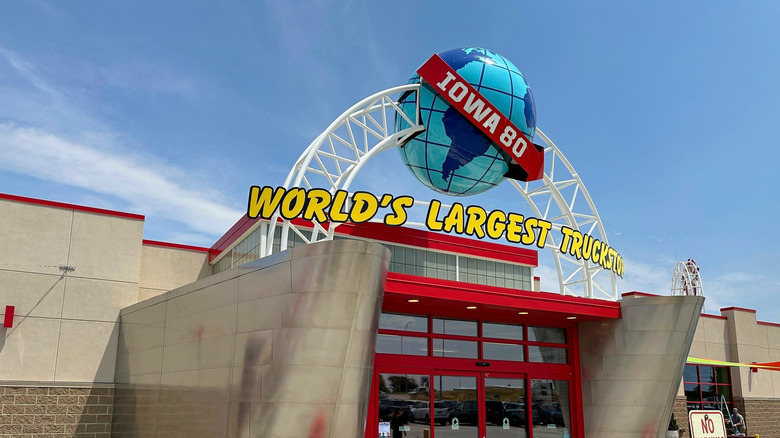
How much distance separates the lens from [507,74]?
63.6 feet

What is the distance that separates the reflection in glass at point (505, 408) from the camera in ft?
59.7

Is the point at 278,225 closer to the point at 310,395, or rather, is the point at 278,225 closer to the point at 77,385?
the point at 77,385

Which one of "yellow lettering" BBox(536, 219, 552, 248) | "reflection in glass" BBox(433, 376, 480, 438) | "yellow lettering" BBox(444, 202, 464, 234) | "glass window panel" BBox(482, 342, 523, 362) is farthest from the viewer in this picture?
"yellow lettering" BBox(536, 219, 552, 248)

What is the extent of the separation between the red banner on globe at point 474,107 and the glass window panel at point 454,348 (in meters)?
5.32

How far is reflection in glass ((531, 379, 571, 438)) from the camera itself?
1914 cm

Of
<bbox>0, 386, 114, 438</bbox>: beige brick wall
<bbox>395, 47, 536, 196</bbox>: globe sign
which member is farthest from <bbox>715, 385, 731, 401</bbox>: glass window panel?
<bbox>0, 386, 114, 438</bbox>: beige brick wall

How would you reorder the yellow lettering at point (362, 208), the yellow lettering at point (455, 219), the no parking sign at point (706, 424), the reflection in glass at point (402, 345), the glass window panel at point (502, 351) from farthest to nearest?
the glass window panel at point (502, 351), the yellow lettering at point (455, 219), the reflection in glass at point (402, 345), the yellow lettering at point (362, 208), the no parking sign at point (706, 424)

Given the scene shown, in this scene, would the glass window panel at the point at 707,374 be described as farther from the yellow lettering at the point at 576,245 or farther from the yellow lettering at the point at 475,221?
the yellow lettering at the point at 475,221

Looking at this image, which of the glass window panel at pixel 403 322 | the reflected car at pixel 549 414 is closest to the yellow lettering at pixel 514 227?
the glass window panel at pixel 403 322

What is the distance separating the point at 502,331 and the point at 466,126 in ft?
19.2

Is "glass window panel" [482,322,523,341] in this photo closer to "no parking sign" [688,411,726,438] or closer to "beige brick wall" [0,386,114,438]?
"no parking sign" [688,411,726,438]

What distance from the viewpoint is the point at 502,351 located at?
19.0m

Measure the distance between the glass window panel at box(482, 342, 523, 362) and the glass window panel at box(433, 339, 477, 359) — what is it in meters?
0.36

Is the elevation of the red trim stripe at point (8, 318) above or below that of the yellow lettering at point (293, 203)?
below
